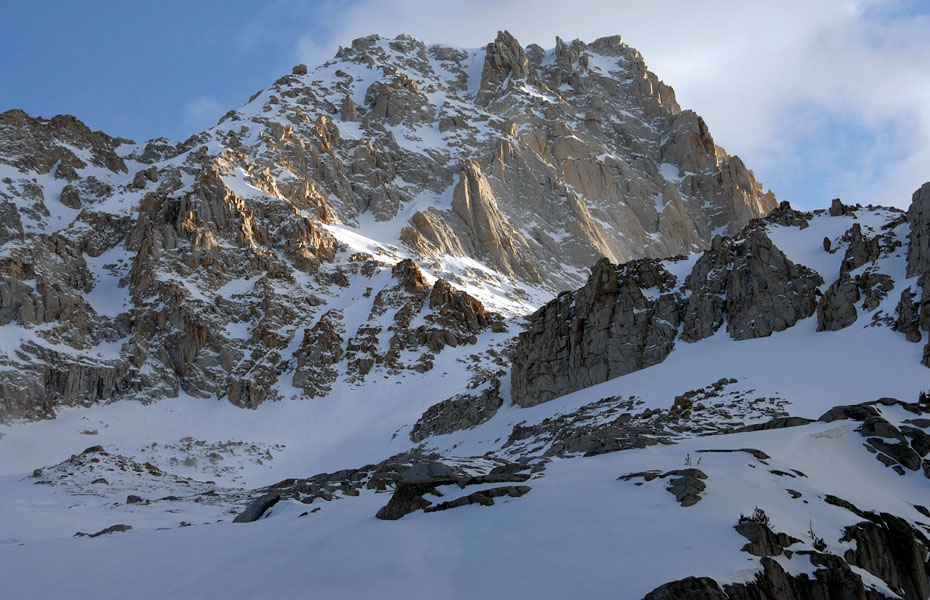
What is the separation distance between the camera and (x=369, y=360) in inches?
3027

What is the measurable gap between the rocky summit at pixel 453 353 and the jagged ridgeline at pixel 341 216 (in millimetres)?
502

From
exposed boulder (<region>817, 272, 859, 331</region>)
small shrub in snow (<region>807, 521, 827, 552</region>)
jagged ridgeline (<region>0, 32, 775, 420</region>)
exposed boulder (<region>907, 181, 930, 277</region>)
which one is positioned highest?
jagged ridgeline (<region>0, 32, 775, 420</region>)

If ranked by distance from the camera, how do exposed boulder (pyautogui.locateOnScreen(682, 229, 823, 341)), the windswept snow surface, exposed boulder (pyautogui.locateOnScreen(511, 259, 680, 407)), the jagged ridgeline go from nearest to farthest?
1. the windswept snow surface
2. exposed boulder (pyautogui.locateOnScreen(682, 229, 823, 341))
3. exposed boulder (pyautogui.locateOnScreen(511, 259, 680, 407))
4. the jagged ridgeline

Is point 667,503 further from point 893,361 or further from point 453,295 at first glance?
point 453,295

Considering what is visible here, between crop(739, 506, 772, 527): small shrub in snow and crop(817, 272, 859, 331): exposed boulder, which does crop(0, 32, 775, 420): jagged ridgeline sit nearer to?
crop(817, 272, 859, 331): exposed boulder

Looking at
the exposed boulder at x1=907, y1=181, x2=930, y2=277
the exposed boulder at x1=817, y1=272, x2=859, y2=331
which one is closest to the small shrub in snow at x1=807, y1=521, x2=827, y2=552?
the exposed boulder at x1=907, y1=181, x2=930, y2=277

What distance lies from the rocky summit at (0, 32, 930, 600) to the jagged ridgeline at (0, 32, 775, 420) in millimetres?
502

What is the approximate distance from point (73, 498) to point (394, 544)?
23.6 metres

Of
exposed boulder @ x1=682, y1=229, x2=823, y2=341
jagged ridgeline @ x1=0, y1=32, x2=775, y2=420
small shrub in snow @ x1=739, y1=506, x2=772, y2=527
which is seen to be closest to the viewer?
small shrub in snow @ x1=739, y1=506, x2=772, y2=527

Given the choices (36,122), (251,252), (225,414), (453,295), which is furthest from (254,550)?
(36,122)

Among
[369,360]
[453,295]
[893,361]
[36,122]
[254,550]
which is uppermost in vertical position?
[36,122]

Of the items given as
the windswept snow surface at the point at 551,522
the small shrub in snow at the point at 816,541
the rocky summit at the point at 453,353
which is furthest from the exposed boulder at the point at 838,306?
the small shrub in snow at the point at 816,541

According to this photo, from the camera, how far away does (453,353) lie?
78.3m

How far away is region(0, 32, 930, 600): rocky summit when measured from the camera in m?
12.1
